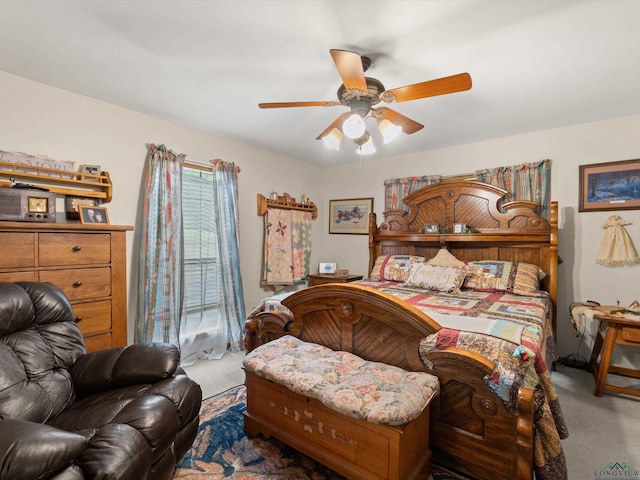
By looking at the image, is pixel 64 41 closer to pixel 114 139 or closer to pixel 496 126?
pixel 114 139

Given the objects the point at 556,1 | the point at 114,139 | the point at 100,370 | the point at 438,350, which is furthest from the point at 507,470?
the point at 114,139

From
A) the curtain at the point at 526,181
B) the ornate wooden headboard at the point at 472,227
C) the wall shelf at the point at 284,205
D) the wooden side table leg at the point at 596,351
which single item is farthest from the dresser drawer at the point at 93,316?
the wooden side table leg at the point at 596,351

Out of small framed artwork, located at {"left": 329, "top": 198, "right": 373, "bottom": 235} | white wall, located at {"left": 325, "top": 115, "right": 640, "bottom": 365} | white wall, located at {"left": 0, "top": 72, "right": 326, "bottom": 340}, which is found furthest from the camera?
small framed artwork, located at {"left": 329, "top": 198, "right": 373, "bottom": 235}

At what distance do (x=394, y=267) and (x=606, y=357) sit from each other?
1967mm

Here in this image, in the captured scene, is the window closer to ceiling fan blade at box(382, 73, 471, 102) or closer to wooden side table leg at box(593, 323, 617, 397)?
ceiling fan blade at box(382, 73, 471, 102)

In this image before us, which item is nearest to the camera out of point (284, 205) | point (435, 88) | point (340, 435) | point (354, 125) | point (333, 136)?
point (340, 435)

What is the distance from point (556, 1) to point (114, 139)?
3.25 meters

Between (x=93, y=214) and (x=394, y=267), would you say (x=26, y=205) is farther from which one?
(x=394, y=267)

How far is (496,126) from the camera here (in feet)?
10.5

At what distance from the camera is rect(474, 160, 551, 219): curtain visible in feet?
10.8

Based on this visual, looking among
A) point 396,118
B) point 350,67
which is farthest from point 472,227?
point 350,67

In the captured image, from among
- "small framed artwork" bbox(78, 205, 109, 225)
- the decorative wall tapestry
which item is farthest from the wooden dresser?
the decorative wall tapestry

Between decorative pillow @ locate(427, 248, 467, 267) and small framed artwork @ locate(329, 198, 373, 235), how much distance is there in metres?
1.26

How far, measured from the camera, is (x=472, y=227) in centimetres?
363
